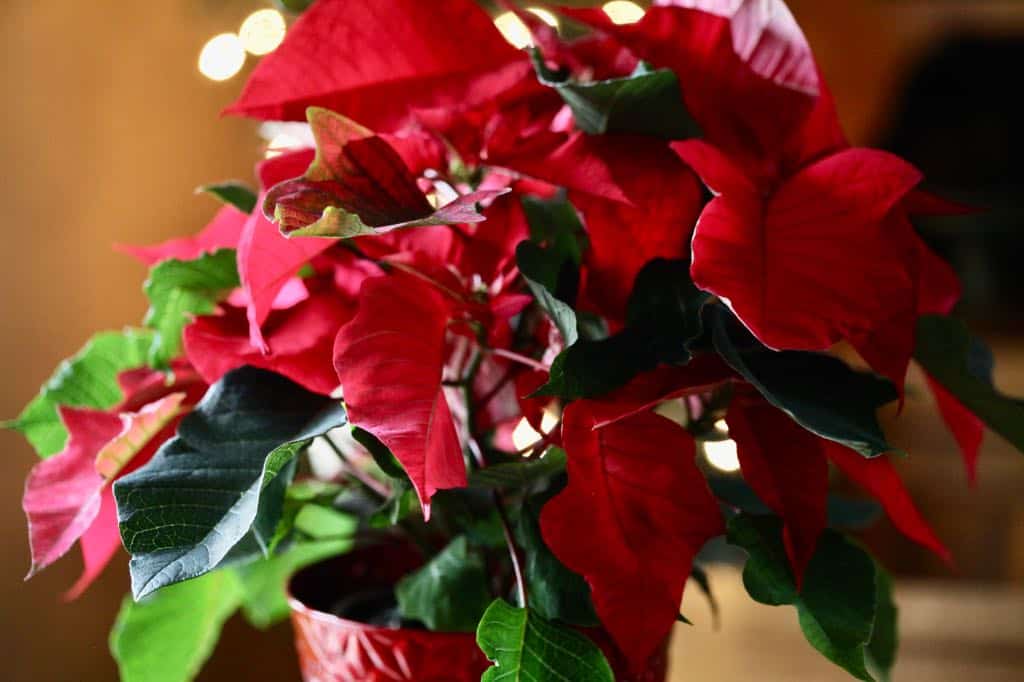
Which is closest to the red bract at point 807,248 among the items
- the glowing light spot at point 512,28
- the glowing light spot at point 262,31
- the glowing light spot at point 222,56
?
the glowing light spot at point 512,28

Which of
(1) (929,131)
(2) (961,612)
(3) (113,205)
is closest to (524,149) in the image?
(2) (961,612)

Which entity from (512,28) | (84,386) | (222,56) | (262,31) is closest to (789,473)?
(84,386)

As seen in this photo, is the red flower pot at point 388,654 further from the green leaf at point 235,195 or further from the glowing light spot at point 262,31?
the glowing light spot at point 262,31

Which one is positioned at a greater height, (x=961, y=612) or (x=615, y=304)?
(x=615, y=304)

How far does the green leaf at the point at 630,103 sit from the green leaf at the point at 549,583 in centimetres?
12

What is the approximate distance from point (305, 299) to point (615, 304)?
0.34 feet

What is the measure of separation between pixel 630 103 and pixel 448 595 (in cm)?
18

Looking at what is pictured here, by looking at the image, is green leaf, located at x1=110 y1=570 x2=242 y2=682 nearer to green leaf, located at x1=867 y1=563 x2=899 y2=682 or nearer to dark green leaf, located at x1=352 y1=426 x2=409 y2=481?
dark green leaf, located at x1=352 y1=426 x2=409 y2=481

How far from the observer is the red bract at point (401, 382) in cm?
27

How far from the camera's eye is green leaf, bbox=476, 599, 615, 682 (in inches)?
12.2

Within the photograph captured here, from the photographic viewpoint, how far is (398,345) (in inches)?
11.5

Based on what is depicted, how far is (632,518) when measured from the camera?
1.00 feet

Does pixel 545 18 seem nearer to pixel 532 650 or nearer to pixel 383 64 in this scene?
pixel 383 64

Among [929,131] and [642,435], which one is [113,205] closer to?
[642,435]
